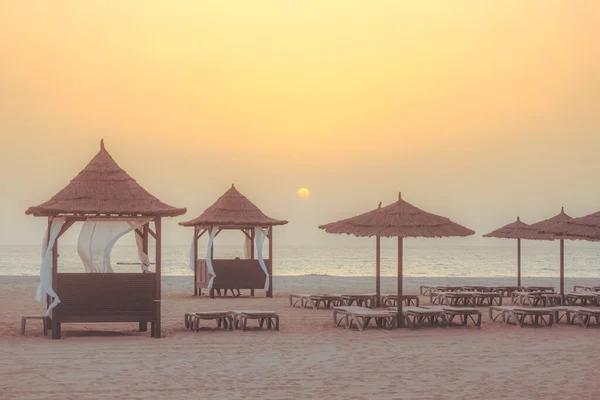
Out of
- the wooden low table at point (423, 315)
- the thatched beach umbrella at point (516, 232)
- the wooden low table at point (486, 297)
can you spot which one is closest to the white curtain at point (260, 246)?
the wooden low table at point (486, 297)

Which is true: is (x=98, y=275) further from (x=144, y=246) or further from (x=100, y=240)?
(x=144, y=246)

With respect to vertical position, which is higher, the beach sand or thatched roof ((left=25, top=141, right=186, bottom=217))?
thatched roof ((left=25, top=141, right=186, bottom=217))

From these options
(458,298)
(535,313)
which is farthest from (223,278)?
(535,313)

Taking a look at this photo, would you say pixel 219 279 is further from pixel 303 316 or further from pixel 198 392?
pixel 198 392

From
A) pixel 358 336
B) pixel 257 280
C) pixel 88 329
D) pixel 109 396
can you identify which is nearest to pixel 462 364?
pixel 358 336

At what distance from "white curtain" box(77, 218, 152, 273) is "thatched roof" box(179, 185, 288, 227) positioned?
7.85 m

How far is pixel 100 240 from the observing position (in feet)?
44.1

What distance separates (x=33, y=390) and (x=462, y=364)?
15.3 feet

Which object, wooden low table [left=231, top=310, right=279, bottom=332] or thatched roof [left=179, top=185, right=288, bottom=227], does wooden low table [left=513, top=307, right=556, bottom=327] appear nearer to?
wooden low table [left=231, top=310, right=279, bottom=332]

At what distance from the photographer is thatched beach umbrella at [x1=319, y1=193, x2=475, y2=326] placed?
45.6 ft

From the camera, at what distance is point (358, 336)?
12.9m

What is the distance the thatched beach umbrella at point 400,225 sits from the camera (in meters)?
13.9

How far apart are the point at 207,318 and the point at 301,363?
3.47 m

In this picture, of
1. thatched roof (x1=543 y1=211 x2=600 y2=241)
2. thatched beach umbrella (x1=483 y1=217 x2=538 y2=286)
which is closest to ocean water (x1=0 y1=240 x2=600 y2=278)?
thatched beach umbrella (x1=483 y1=217 x2=538 y2=286)
